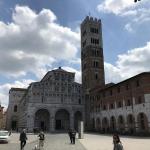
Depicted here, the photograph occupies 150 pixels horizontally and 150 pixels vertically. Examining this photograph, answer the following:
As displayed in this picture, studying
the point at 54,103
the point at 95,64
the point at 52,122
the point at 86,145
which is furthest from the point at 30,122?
the point at 86,145

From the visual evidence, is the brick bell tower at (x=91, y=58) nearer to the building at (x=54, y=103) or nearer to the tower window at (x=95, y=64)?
the tower window at (x=95, y=64)

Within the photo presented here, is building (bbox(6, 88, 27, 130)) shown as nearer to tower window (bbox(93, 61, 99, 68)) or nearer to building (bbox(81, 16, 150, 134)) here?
building (bbox(81, 16, 150, 134))

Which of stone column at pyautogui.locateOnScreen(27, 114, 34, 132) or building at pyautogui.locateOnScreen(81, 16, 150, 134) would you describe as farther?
stone column at pyautogui.locateOnScreen(27, 114, 34, 132)

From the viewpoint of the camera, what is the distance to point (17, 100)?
97188 millimetres

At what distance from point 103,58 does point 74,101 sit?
18735mm

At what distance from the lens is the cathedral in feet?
152

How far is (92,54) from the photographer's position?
77875 millimetres

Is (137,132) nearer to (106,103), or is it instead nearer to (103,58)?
(106,103)

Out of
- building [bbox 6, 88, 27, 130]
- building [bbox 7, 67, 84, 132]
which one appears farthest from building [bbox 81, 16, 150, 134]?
building [bbox 6, 88, 27, 130]

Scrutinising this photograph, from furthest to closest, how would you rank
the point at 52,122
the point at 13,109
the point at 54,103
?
the point at 13,109 < the point at 54,103 < the point at 52,122

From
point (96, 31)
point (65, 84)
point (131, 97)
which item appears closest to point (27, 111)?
point (65, 84)

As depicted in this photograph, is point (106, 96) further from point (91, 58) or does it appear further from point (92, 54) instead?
point (92, 54)

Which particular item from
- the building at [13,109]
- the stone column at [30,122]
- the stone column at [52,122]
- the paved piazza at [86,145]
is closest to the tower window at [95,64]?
the stone column at [52,122]

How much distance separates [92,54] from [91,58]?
5.80 feet
